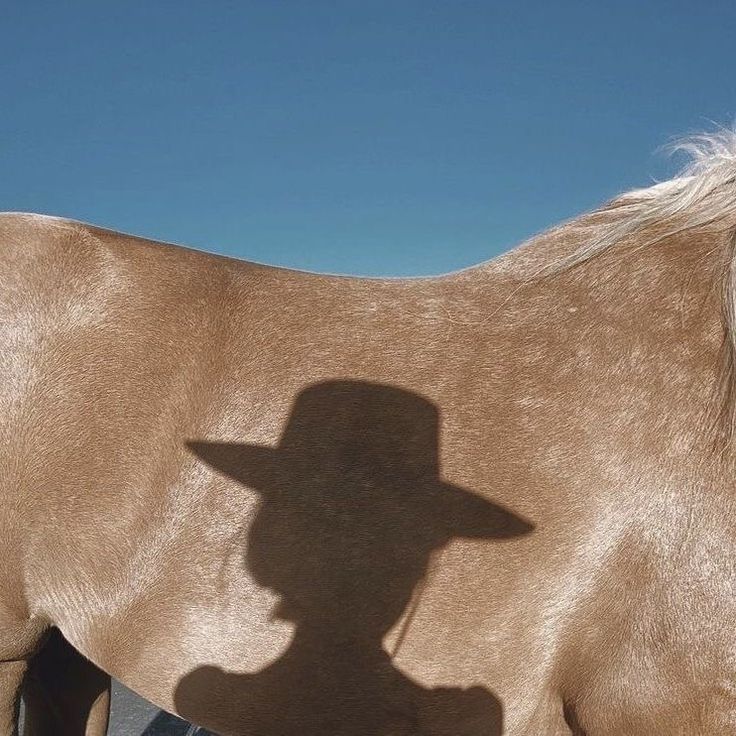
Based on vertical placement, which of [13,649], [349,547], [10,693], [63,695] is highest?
[349,547]

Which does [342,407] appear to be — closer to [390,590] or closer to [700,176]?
[390,590]

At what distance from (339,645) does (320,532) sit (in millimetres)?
220

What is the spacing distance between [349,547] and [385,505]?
103 millimetres

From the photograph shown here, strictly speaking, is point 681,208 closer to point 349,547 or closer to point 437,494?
point 437,494

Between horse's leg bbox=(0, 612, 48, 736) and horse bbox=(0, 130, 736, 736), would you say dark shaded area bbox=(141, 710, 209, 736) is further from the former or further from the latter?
horse bbox=(0, 130, 736, 736)

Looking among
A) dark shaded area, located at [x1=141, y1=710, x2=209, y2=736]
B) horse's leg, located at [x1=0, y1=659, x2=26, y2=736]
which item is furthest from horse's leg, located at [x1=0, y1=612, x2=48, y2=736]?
dark shaded area, located at [x1=141, y1=710, x2=209, y2=736]

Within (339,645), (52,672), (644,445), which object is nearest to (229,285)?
(339,645)

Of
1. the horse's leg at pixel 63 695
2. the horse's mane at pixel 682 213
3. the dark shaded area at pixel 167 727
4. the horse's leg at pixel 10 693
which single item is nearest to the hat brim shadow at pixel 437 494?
the horse's mane at pixel 682 213

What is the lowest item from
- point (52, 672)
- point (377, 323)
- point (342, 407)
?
point (52, 672)

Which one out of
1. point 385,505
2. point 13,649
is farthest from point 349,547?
point 13,649

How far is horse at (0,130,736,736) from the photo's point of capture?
1251mm

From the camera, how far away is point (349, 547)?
4.09ft

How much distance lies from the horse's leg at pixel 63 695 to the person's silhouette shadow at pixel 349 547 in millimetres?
1016

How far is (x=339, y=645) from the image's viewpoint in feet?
4.15
